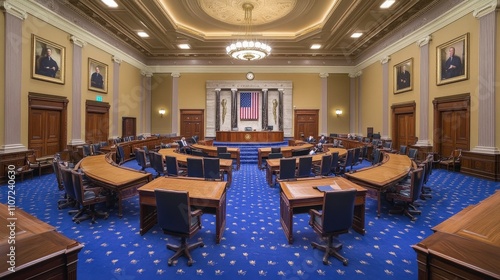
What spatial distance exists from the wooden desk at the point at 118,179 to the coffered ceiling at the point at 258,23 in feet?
22.3

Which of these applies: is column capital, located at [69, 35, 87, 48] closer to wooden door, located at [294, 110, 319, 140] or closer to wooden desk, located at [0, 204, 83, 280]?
wooden desk, located at [0, 204, 83, 280]

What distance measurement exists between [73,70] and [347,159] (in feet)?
33.7

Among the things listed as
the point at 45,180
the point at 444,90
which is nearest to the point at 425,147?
the point at 444,90

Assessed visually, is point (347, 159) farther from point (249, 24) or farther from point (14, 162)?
point (14, 162)

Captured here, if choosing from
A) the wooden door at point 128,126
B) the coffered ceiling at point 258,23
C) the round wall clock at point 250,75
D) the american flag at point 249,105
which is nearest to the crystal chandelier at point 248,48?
the coffered ceiling at point 258,23

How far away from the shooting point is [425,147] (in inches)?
365

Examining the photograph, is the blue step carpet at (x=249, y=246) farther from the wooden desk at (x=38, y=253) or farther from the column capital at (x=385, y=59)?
the column capital at (x=385, y=59)

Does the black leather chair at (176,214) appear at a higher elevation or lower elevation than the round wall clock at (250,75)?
lower

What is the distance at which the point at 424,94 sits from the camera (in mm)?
9508

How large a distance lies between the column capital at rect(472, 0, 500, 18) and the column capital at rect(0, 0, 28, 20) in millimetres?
13470

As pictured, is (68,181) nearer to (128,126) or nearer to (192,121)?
(128,126)

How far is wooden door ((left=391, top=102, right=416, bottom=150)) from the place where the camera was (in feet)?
34.2

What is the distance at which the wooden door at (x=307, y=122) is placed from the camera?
15625mm

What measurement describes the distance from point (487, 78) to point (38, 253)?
10.3 meters
